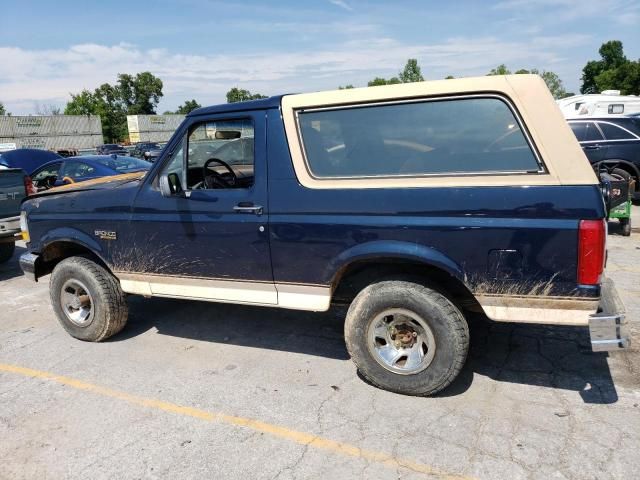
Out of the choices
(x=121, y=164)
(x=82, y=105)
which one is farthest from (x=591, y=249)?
(x=82, y=105)

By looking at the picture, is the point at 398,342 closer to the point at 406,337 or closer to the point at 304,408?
the point at 406,337

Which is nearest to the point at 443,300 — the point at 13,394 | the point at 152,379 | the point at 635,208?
the point at 152,379

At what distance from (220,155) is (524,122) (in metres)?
2.48

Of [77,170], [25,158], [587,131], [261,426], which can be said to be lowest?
[261,426]

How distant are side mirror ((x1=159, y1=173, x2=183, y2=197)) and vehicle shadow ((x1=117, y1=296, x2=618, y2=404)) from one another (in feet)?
4.91

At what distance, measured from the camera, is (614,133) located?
1005 cm

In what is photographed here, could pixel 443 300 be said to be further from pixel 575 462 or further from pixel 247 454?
pixel 247 454

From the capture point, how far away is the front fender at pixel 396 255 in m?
3.10

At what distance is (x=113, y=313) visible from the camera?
4.51 meters

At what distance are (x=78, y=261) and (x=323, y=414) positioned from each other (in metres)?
2.74

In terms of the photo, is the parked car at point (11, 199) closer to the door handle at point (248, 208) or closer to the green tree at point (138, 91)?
the door handle at point (248, 208)

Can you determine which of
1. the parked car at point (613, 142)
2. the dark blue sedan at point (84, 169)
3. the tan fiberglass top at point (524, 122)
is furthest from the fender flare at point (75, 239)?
the parked car at point (613, 142)

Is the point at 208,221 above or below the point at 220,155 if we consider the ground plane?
below

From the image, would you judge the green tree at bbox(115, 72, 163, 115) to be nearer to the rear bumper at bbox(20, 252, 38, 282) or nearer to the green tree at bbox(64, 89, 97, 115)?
the green tree at bbox(64, 89, 97, 115)
